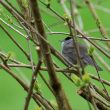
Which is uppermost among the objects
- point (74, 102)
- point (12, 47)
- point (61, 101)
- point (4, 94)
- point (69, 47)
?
point (12, 47)

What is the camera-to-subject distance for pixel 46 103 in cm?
183

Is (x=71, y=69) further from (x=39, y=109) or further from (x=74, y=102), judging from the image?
(x=74, y=102)

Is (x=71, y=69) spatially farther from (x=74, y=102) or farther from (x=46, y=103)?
(x=74, y=102)

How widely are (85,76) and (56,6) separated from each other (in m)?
9.58


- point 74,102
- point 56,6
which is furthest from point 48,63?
point 56,6

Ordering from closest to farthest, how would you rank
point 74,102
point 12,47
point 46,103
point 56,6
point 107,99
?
point 46,103, point 107,99, point 74,102, point 12,47, point 56,6

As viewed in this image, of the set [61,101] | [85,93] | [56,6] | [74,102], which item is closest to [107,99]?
[85,93]

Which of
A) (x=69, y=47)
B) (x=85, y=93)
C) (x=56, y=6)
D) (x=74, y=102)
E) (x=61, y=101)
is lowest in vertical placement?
(x=61, y=101)

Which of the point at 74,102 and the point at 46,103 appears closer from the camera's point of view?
the point at 46,103

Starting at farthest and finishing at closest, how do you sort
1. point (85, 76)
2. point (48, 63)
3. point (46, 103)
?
point (46, 103), point (85, 76), point (48, 63)

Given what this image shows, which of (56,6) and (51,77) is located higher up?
(56,6)

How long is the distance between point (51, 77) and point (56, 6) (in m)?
9.78

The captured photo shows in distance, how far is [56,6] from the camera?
11.2m

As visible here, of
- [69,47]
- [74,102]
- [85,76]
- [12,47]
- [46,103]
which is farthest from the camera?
[12,47]
